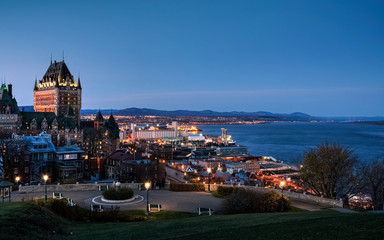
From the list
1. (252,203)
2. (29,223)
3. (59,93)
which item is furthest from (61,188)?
(59,93)

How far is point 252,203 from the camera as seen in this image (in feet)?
79.3

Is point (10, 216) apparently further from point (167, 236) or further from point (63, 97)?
point (63, 97)

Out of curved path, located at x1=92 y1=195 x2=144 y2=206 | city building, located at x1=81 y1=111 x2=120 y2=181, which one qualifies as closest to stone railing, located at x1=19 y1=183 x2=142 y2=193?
curved path, located at x1=92 y1=195 x2=144 y2=206

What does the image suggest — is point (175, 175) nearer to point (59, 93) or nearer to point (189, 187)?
point (189, 187)

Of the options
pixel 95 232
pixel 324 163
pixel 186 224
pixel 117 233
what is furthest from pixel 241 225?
pixel 324 163

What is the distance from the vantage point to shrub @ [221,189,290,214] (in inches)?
933

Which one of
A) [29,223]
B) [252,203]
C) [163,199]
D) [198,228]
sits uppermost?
[29,223]

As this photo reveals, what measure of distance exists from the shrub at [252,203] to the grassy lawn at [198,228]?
5.69m

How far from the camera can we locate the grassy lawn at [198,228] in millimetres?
12656

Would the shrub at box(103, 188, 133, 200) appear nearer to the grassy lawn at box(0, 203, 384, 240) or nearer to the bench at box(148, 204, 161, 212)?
the bench at box(148, 204, 161, 212)

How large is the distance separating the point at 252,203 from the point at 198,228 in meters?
8.83

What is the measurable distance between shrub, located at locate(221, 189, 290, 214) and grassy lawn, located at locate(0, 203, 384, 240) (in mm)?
5689

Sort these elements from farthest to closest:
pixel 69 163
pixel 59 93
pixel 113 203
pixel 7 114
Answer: pixel 59 93
pixel 7 114
pixel 69 163
pixel 113 203

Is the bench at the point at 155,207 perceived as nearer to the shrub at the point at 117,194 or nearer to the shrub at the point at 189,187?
the shrub at the point at 117,194
